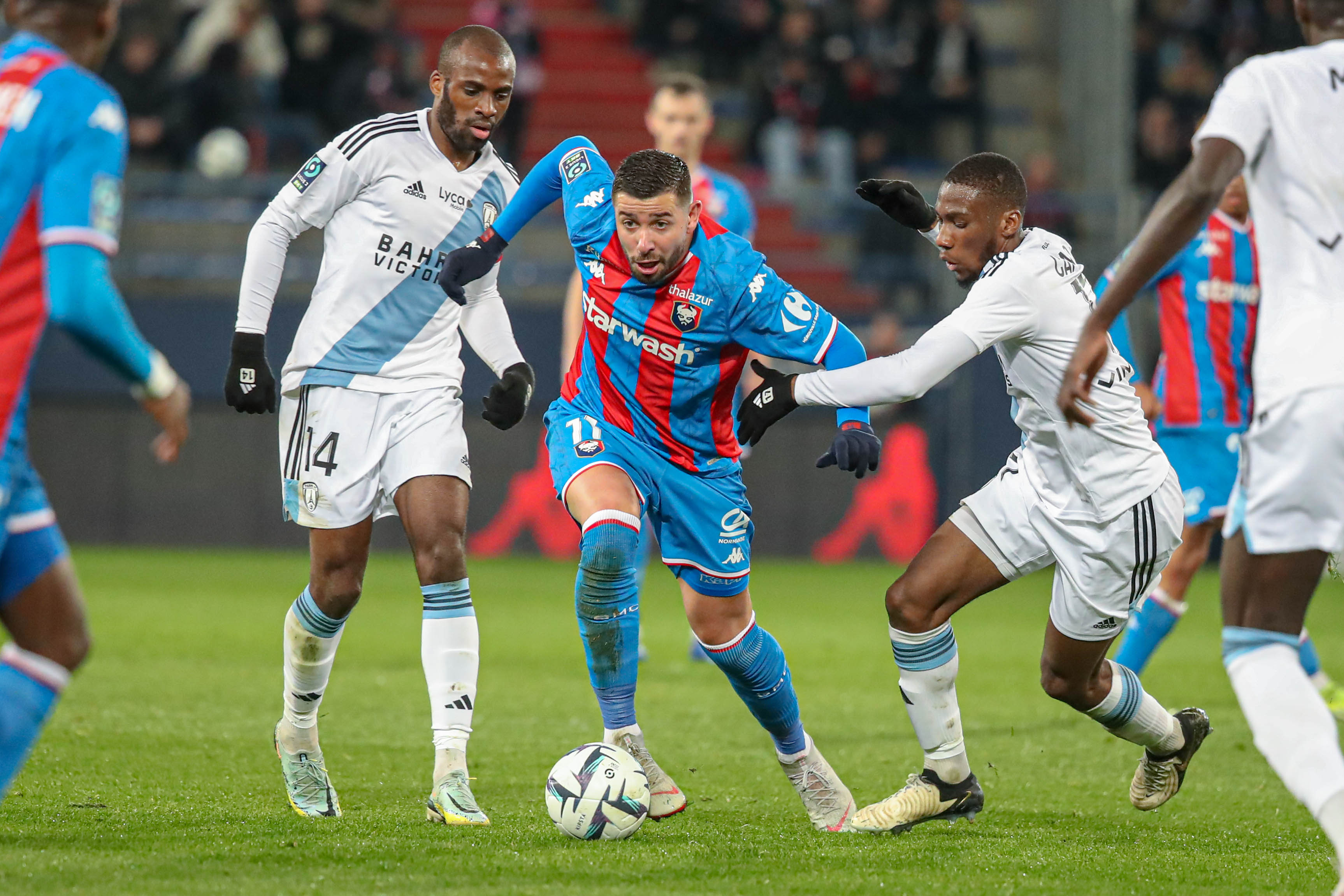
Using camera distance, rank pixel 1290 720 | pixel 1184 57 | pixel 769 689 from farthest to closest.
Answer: pixel 1184 57 → pixel 769 689 → pixel 1290 720

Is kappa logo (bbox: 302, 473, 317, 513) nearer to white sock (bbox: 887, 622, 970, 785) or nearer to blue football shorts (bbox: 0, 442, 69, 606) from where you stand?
blue football shorts (bbox: 0, 442, 69, 606)

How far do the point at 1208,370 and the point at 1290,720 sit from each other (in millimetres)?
4548

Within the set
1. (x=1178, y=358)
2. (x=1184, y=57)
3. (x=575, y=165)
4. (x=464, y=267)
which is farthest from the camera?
(x=1184, y=57)

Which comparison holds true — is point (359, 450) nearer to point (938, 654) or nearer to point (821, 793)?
point (821, 793)

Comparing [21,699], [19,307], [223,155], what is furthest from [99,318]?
[223,155]

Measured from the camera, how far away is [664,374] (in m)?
5.30

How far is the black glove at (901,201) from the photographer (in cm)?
530

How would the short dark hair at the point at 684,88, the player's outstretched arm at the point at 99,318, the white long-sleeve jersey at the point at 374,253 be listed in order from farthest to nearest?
the short dark hair at the point at 684,88, the white long-sleeve jersey at the point at 374,253, the player's outstretched arm at the point at 99,318

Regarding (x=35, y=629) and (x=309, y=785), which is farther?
(x=309, y=785)

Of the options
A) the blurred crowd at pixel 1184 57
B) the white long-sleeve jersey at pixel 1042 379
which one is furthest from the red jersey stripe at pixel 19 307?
the blurred crowd at pixel 1184 57

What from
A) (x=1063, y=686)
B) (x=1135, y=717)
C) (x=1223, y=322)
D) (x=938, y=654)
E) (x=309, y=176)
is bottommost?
(x=1135, y=717)

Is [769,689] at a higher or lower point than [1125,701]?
higher

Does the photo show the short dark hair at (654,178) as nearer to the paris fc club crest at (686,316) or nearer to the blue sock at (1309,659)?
the paris fc club crest at (686,316)

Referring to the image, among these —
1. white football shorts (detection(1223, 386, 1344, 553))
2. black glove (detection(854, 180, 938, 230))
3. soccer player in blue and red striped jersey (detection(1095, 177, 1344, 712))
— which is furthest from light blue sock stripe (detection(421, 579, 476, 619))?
soccer player in blue and red striped jersey (detection(1095, 177, 1344, 712))
